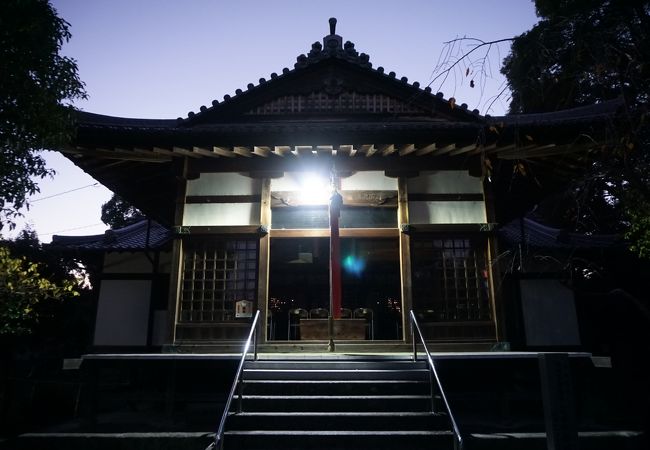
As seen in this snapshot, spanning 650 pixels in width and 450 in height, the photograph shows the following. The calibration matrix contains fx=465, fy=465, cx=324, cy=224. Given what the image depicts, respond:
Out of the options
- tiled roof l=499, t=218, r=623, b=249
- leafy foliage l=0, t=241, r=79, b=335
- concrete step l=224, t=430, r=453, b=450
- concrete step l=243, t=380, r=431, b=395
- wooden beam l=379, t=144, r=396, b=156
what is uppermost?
wooden beam l=379, t=144, r=396, b=156

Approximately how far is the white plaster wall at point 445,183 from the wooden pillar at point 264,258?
319 centimetres

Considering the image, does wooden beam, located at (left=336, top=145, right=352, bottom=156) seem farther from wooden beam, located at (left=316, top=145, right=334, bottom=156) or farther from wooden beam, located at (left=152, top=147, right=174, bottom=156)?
wooden beam, located at (left=152, top=147, right=174, bottom=156)

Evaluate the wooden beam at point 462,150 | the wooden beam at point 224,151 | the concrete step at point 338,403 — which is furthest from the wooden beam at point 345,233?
the concrete step at point 338,403

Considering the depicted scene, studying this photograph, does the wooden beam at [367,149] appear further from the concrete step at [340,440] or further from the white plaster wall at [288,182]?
the concrete step at [340,440]

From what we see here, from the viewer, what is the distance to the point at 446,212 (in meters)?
10.2

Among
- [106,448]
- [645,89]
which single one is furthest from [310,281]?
[645,89]

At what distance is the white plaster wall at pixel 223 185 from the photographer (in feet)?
34.6

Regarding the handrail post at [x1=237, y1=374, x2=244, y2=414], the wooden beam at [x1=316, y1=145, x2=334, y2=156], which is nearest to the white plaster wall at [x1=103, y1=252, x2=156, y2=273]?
the wooden beam at [x1=316, y1=145, x2=334, y2=156]

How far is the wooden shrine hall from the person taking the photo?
9.59m

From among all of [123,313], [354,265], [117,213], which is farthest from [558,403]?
[117,213]

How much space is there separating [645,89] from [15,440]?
9147 millimetres

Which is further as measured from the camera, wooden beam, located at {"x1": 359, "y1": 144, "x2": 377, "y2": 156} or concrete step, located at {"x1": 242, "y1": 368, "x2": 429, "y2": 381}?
wooden beam, located at {"x1": 359, "y1": 144, "x2": 377, "y2": 156}

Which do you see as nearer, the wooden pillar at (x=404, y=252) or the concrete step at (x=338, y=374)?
the concrete step at (x=338, y=374)

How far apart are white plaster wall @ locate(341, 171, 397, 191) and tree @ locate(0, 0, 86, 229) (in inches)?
224
